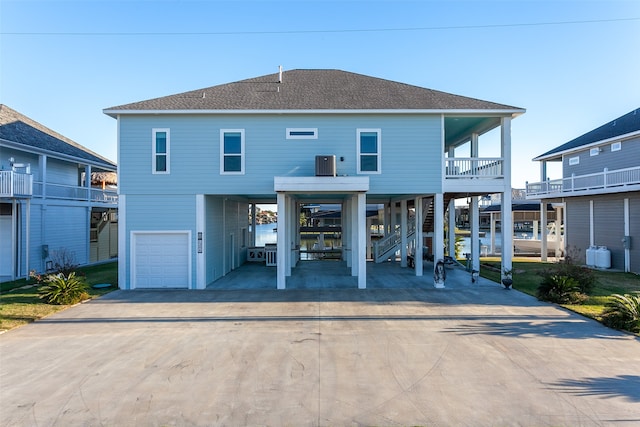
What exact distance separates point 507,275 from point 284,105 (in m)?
9.88

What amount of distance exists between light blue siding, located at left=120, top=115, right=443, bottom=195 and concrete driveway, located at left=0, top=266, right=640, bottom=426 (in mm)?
4658

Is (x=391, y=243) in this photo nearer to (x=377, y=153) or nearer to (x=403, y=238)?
(x=403, y=238)

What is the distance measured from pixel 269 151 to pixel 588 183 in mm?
16262

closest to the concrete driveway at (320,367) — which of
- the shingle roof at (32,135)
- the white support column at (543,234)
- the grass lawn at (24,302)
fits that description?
the grass lawn at (24,302)

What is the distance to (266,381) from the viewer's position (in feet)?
17.4

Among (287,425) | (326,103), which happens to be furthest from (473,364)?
(326,103)

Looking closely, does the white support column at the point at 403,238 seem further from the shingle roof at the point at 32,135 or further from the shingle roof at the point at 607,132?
the shingle roof at the point at 32,135

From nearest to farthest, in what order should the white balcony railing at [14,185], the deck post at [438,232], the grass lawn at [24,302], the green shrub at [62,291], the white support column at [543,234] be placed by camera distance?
1. the grass lawn at [24,302]
2. the green shrub at [62,291]
3. the deck post at [438,232]
4. the white balcony railing at [14,185]
5. the white support column at [543,234]


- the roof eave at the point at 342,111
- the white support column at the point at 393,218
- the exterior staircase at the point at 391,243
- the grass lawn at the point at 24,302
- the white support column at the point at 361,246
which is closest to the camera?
the grass lawn at the point at 24,302

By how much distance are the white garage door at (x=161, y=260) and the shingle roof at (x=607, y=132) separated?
20217 mm

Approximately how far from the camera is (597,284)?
12594 mm

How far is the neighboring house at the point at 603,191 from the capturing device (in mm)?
15617

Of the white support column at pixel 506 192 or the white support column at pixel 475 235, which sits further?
the white support column at pixel 475 235

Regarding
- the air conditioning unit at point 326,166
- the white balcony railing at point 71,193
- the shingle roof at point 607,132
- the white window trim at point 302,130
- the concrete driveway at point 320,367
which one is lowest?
the concrete driveway at point 320,367
